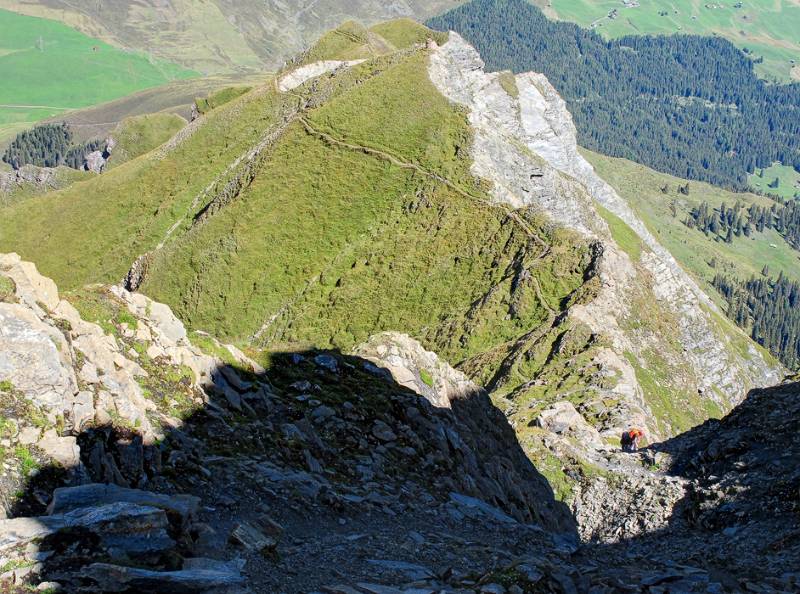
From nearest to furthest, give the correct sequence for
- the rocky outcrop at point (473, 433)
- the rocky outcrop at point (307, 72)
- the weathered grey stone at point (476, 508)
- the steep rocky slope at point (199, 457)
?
the steep rocky slope at point (199, 457), the weathered grey stone at point (476, 508), the rocky outcrop at point (473, 433), the rocky outcrop at point (307, 72)

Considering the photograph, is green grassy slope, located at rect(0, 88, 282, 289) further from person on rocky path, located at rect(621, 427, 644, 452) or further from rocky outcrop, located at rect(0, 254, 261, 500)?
rocky outcrop, located at rect(0, 254, 261, 500)

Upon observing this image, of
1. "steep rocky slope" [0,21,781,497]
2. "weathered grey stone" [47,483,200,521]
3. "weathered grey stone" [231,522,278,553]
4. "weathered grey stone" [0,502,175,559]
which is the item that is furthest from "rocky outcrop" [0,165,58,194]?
"weathered grey stone" [0,502,175,559]

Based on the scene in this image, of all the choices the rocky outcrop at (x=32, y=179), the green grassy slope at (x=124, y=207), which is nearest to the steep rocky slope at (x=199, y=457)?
the green grassy slope at (x=124, y=207)

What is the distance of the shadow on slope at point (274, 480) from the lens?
592 inches

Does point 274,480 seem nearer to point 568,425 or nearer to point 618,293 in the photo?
point 568,425

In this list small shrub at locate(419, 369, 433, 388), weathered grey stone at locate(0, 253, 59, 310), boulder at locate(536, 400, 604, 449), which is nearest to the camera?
weathered grey stone at locate(0, 253, 59, 310)

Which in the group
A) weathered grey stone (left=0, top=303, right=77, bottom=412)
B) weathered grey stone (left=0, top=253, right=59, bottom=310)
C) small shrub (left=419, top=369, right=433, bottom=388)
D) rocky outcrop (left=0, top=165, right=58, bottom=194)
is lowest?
rocky outcrop (left=0, top=165, right=58, bottom=194)

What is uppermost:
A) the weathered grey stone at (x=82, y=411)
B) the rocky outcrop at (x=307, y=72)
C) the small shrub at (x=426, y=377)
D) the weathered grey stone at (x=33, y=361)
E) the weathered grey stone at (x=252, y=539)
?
the rocky outcrop at (x=307, y=72)

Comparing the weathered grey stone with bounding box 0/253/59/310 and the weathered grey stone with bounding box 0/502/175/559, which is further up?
the weathered grey stone with bounding box 0/253/59/310

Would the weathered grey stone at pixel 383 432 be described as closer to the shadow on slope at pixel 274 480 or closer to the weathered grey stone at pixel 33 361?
the shadow on slope at pixel 274 480

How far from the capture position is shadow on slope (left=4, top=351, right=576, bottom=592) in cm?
1503

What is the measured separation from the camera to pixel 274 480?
2323cm

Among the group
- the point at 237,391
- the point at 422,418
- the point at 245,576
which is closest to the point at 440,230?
the point at 422,418

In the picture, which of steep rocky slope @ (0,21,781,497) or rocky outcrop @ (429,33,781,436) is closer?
steep rocky slope @ (0,21,781,497)
